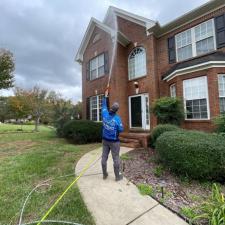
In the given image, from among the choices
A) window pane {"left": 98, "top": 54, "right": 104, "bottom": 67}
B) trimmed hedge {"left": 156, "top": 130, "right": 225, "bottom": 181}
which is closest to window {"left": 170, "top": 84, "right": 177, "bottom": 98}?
A: window pane {"left": 98, "top": 54, "right": 104, "bottom": 67}

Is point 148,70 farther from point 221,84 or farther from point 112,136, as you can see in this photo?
point 112,136

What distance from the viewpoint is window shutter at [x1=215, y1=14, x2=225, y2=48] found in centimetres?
910

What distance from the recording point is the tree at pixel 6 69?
1736 cm

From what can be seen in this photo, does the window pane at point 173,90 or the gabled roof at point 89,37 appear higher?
the gabled roof at point 89,37

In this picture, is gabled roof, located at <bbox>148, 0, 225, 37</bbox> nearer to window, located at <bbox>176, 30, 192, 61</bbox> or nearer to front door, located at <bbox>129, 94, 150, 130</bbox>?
window, located at <bbox>176, 30, 192, 61</bbox>

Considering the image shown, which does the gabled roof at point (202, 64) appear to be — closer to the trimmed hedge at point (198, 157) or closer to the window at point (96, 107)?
the trimmed hedge at point (198, 157)

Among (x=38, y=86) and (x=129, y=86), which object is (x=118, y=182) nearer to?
(x=129, y=86)

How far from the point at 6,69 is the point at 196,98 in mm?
17851

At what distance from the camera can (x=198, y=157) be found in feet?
14.0

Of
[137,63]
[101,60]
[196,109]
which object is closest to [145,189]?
[196,109]

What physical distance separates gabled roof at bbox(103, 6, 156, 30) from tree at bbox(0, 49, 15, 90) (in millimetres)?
11252

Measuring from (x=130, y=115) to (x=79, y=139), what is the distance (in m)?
4.23

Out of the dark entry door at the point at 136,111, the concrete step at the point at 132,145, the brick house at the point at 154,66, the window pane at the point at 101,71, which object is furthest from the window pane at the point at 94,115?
the concrete step at the point at 132,145

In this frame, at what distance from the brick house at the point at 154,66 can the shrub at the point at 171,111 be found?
826mm
